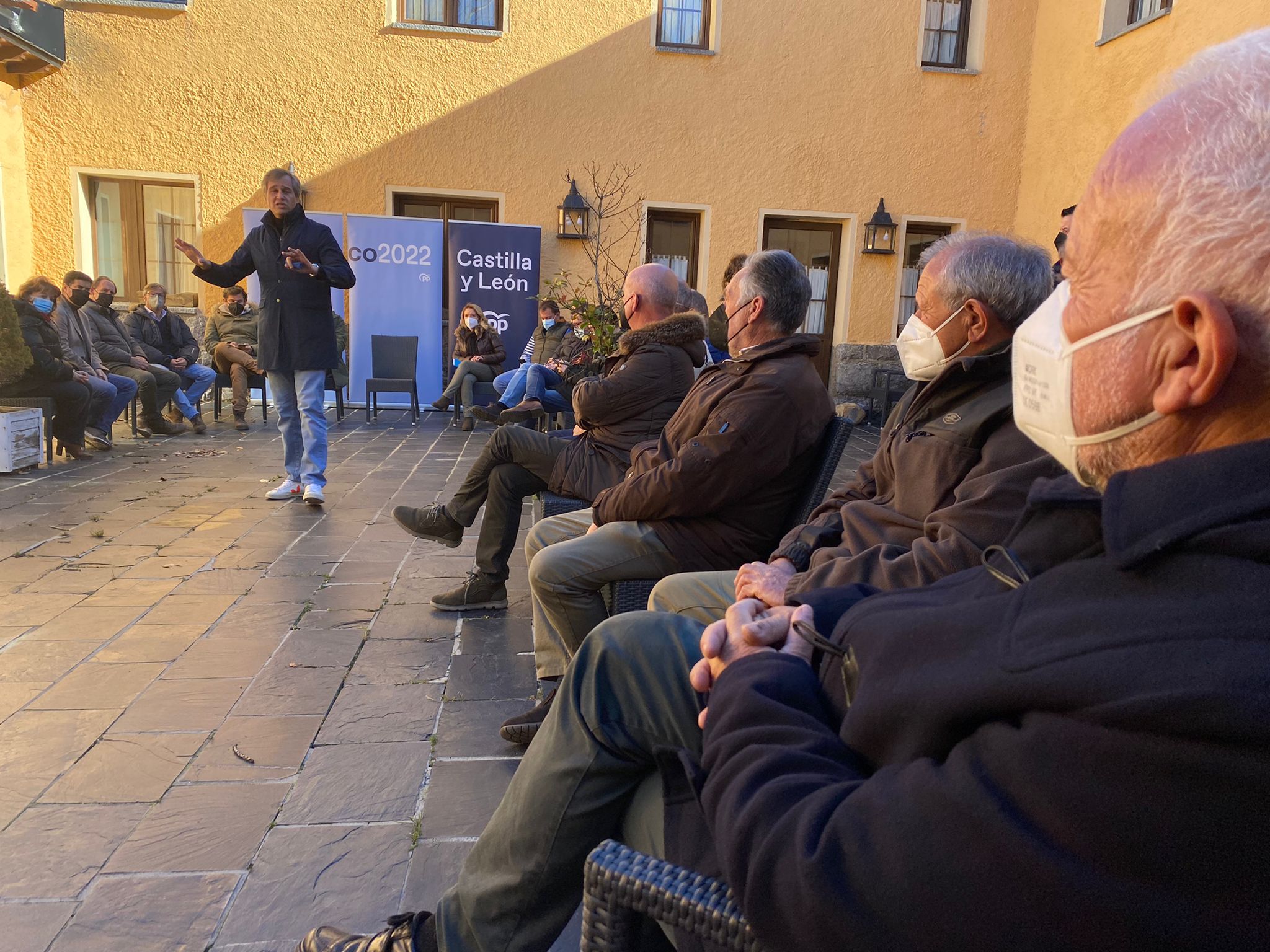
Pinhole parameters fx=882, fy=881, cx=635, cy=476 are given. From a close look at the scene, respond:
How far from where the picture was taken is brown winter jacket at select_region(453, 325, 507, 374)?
10.3 m

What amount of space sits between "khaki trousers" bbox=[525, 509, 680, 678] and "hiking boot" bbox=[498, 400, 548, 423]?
142 inches

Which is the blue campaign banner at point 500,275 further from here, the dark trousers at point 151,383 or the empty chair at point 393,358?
the dark trousers at point 151,383

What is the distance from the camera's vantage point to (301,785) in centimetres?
231

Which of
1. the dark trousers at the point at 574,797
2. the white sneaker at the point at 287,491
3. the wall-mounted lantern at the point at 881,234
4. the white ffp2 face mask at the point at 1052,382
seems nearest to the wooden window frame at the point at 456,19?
the wall-mounted lantern at the point at 881,234

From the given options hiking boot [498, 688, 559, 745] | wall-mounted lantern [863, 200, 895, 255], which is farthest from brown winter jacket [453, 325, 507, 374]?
hiking boot [498, 688, 559, 745]

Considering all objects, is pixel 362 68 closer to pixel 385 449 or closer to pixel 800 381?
pixel 385 449

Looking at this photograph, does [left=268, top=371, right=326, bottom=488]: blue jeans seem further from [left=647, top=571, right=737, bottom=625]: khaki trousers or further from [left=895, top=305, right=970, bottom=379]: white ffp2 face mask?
[left=895, top=305, right=970, bottom=379]: white ffp2 face mask

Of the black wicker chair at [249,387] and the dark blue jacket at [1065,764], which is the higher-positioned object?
the dark blue jacket at [1065,764]

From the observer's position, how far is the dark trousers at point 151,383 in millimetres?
8586

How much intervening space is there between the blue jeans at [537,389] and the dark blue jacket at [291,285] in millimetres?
2131

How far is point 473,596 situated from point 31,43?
32.7 ft

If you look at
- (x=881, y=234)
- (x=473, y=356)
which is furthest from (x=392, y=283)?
(x=881, y=234)

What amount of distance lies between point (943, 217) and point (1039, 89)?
1.92m

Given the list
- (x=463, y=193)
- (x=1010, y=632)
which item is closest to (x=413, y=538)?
(x=1010, y=632)
